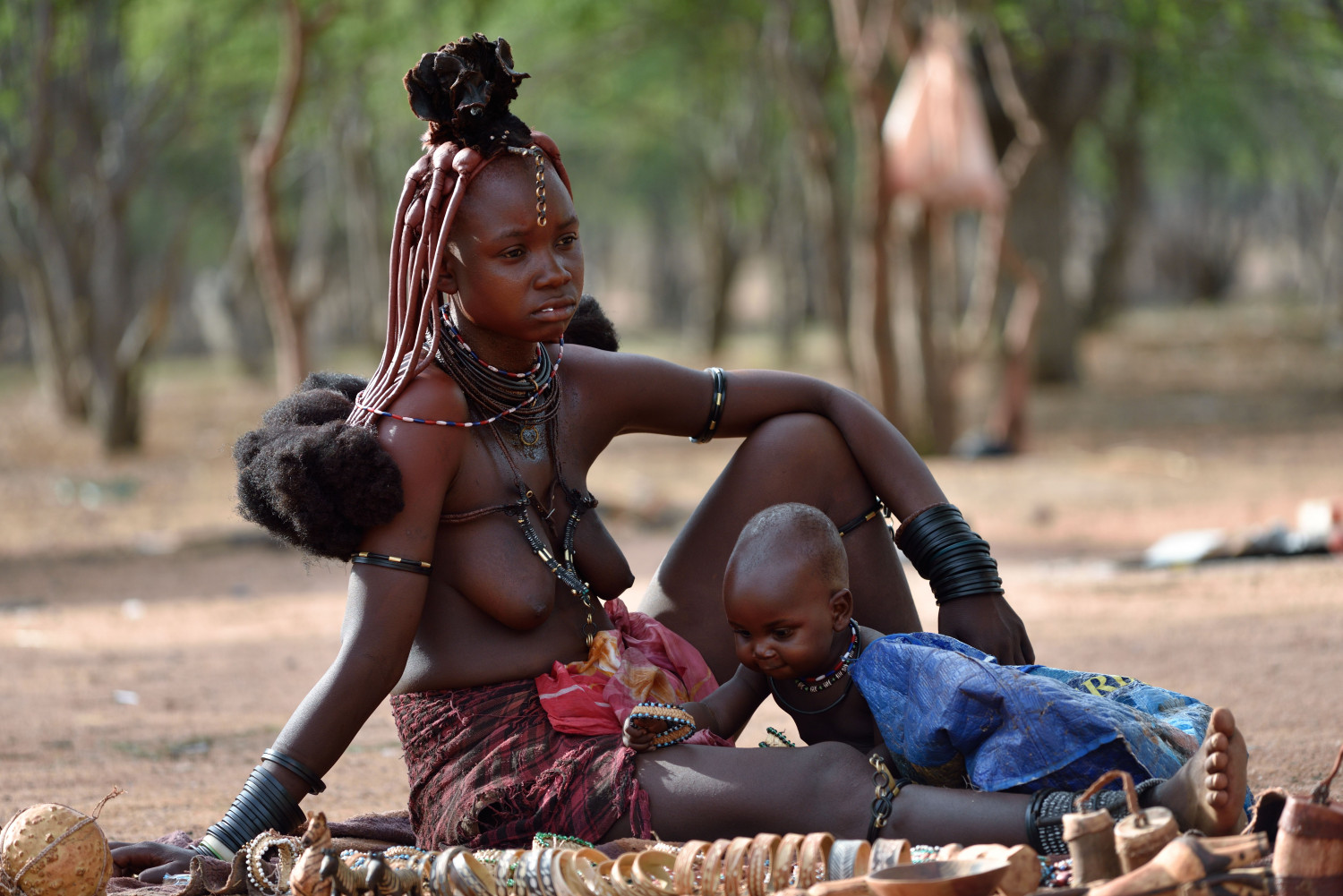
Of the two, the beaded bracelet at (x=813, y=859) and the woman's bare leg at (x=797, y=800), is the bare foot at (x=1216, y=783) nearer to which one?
the woman's bare leg at (x=797, y=800)

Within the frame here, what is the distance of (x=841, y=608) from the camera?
2.75 m

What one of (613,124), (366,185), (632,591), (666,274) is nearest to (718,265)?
(613,124)

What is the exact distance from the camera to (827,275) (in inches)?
608

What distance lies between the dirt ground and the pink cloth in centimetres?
58

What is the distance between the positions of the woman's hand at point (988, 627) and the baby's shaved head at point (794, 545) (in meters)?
0.32

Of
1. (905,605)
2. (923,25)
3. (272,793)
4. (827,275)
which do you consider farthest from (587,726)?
(827,275)

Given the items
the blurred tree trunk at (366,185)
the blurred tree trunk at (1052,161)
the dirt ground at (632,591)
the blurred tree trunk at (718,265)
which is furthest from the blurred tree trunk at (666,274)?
the blurred tree trunk at (1052,161)

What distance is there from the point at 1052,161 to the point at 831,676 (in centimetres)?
1376

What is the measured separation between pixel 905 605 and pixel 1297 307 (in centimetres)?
3169

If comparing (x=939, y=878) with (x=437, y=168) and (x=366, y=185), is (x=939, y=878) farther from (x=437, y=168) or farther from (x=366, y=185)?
(x=366, y=185)

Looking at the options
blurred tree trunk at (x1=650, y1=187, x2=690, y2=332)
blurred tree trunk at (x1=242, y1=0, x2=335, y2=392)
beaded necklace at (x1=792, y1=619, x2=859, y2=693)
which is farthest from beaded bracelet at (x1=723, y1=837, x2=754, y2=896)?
blurred tree trunk at (x1=650, y1=187, x2=690, y2=332)

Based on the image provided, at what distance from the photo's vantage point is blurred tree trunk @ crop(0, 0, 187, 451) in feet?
48.5

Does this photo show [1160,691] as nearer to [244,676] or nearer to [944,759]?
[944,759]

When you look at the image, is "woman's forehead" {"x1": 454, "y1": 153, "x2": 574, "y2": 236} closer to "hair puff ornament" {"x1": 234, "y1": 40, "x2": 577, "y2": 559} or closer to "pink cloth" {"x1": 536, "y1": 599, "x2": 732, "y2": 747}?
"hair puff ornament" {"x1": 234, "y1": 40, "x2": 577, "y2": 559}
